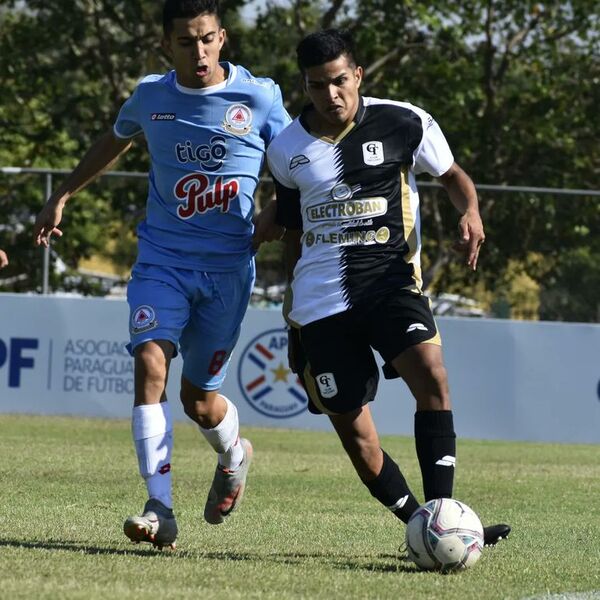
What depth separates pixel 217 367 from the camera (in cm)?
684

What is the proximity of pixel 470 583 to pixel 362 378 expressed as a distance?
3.67ft

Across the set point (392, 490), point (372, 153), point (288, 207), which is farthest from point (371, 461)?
point (372, 153)

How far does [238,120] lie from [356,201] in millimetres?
911

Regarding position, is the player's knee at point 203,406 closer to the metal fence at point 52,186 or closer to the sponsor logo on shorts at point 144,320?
the sponsor logo on shorts at point 144,320

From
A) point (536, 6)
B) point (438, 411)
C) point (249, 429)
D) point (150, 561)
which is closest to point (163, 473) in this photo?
point (150, 561)

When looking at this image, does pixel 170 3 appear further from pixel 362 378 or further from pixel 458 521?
pixel 458 521

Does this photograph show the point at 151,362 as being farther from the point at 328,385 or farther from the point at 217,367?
the point at 328,385

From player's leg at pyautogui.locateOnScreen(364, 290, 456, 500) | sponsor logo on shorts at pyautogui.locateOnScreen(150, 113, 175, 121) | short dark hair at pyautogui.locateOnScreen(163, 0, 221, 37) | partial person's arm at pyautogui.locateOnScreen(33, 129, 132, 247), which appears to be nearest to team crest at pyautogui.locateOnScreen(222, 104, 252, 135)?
sponsor logo on shorts at pyautogui.locateOnScreen(150, 113, 175, 121)

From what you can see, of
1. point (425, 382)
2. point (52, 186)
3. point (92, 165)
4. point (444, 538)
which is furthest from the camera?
point (52, 186)

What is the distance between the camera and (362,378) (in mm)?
6141

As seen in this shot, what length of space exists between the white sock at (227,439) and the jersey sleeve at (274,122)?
1.37 meters

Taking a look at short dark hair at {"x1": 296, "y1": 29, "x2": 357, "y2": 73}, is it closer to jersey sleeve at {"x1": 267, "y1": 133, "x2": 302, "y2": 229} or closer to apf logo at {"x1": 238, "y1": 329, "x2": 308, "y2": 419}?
jersey sleeve at {"x1": 267, "y1": 133, "x2": 302, "y2": 229}

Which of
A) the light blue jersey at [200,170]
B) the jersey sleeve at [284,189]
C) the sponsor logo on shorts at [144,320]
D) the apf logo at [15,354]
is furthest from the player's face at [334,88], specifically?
the apf logo at [15,354]

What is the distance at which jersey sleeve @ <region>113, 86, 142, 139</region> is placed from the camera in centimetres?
678
